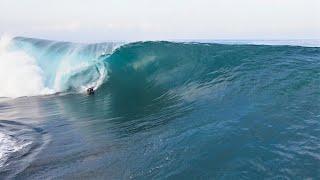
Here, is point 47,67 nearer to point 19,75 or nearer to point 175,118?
point 19,75

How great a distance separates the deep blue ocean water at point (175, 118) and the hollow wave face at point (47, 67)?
0.24m

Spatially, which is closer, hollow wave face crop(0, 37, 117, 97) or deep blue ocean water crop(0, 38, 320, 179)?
deep blue ocean water crop(0, 38, 320, 179)

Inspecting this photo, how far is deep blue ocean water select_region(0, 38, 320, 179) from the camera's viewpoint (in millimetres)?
6598

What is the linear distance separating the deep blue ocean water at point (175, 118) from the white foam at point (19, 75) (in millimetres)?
516

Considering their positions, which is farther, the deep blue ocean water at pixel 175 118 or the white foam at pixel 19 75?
the white foam at pixel 19 75

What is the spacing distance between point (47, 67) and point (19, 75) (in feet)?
5.82

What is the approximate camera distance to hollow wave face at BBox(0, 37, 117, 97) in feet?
61.5

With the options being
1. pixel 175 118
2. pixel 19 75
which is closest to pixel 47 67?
pixel 19 75

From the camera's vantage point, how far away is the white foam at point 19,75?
62.7 ft

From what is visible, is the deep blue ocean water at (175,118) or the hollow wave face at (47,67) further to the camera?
the hollow wave face at (47,67)

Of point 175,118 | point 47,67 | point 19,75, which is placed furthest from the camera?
point 47,67

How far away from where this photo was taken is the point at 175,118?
955cm

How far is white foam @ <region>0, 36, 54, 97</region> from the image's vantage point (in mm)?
19109

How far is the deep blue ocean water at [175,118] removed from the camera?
21.6ft
